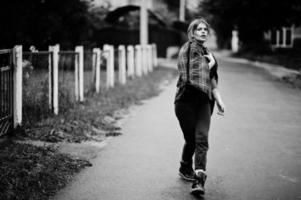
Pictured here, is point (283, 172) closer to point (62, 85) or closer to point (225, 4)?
→ point (62, 85)

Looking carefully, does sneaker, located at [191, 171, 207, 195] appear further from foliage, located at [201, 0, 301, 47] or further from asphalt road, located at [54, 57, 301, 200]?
foliage, located at [201, 0, 301, 47]

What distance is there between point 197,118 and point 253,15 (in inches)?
1388

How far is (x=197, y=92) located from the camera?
5.46 m

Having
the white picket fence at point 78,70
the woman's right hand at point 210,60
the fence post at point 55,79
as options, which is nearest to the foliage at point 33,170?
the white picket fence at point 78,70

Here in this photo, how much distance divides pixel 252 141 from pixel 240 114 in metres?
3.01

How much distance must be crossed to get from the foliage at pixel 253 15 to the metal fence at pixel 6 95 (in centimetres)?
3143

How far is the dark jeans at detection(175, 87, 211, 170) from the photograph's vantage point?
5398 millimetres

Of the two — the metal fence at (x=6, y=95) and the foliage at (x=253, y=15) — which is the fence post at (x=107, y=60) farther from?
the foliage at (x=253, y=15)

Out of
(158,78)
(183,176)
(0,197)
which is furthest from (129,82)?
(0,197)

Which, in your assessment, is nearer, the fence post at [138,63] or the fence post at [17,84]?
the fence post at [17,84]

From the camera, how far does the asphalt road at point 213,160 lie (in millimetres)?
5461

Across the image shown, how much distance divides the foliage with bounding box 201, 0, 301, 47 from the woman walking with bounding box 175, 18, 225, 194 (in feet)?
108

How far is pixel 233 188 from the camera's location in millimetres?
5625

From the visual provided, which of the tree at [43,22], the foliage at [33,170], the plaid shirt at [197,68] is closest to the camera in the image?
the foliage at [33,170]
